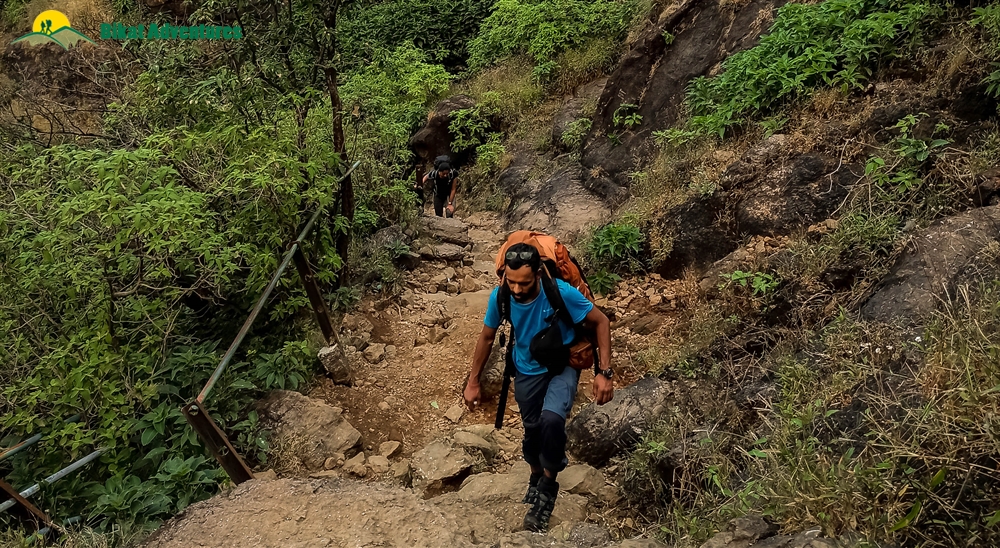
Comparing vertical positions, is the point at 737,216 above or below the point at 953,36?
below

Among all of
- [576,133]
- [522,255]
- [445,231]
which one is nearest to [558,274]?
[522,255]

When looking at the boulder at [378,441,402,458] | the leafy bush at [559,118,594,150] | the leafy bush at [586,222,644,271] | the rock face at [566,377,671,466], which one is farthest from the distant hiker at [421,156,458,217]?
the rock face at [566,377,671,466]

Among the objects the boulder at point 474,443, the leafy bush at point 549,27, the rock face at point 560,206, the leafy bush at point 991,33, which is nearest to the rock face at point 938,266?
the leafy bush at point 991,33

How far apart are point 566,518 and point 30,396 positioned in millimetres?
3378

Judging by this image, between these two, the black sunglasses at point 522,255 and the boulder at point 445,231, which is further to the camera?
the boulder at point 445,231

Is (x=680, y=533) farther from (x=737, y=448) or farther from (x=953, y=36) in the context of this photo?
(x=953, y=36)

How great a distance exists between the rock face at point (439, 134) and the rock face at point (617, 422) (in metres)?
8.89

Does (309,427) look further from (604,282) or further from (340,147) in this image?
(604,282)

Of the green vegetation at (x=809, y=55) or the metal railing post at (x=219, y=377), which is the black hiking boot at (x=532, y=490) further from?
the green vegetation at (x=809, y=55)

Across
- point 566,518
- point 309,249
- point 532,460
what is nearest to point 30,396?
point 309,249

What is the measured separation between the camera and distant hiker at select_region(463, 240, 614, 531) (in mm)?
3277

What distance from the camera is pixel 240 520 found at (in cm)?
328

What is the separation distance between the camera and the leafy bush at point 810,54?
5250 mm

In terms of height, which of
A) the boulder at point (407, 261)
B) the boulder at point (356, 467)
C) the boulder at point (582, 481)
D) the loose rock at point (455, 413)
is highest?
the boulder at point (407, 261)
